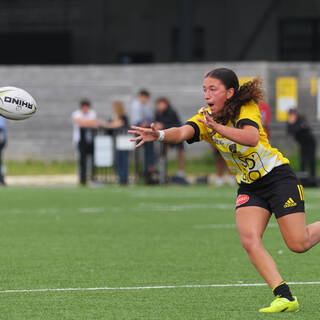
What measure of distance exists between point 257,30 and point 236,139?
24.6 m

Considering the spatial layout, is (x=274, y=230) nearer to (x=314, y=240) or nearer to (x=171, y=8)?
(x=314, y=240)

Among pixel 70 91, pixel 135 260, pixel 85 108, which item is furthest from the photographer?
pixel 70 91

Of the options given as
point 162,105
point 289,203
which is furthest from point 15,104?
point 162,105

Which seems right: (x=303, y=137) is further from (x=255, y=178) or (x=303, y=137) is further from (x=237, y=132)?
(x=237, y=132)

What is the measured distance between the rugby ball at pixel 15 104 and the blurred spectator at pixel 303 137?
13.7 m

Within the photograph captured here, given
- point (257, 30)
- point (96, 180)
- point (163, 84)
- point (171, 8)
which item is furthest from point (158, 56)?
point (96, 180)

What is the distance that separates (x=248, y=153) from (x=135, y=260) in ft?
10.7

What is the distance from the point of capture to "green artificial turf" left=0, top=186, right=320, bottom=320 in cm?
725

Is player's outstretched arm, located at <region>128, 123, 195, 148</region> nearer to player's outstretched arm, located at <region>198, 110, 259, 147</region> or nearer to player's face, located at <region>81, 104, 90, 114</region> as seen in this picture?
player's outstretched arm, located at <region>198, 110, 259, 147</region>

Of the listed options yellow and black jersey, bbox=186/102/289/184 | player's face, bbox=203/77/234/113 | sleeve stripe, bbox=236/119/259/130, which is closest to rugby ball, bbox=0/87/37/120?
yellow and black jersey, bbox=186/102/289/184

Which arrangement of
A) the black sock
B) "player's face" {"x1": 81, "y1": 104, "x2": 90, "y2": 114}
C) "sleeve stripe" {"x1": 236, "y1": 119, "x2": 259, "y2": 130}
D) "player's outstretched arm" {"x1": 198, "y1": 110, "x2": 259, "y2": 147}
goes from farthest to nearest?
"player's face" {"x1": 81, "y1": 104, "x2": 90, "y2": 114}
the black sock
"sleeve stripe" {"x1": 236, "y1": 119, "x2": 259, "y2": 130}
"player's outstretched arm" {"x1": 198, "y1": 110, "x2": 259, "y2": 147}

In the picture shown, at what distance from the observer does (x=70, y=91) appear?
27.2 m

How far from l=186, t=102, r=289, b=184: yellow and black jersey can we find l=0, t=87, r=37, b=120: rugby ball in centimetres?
195

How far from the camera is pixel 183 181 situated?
71.7 feet
